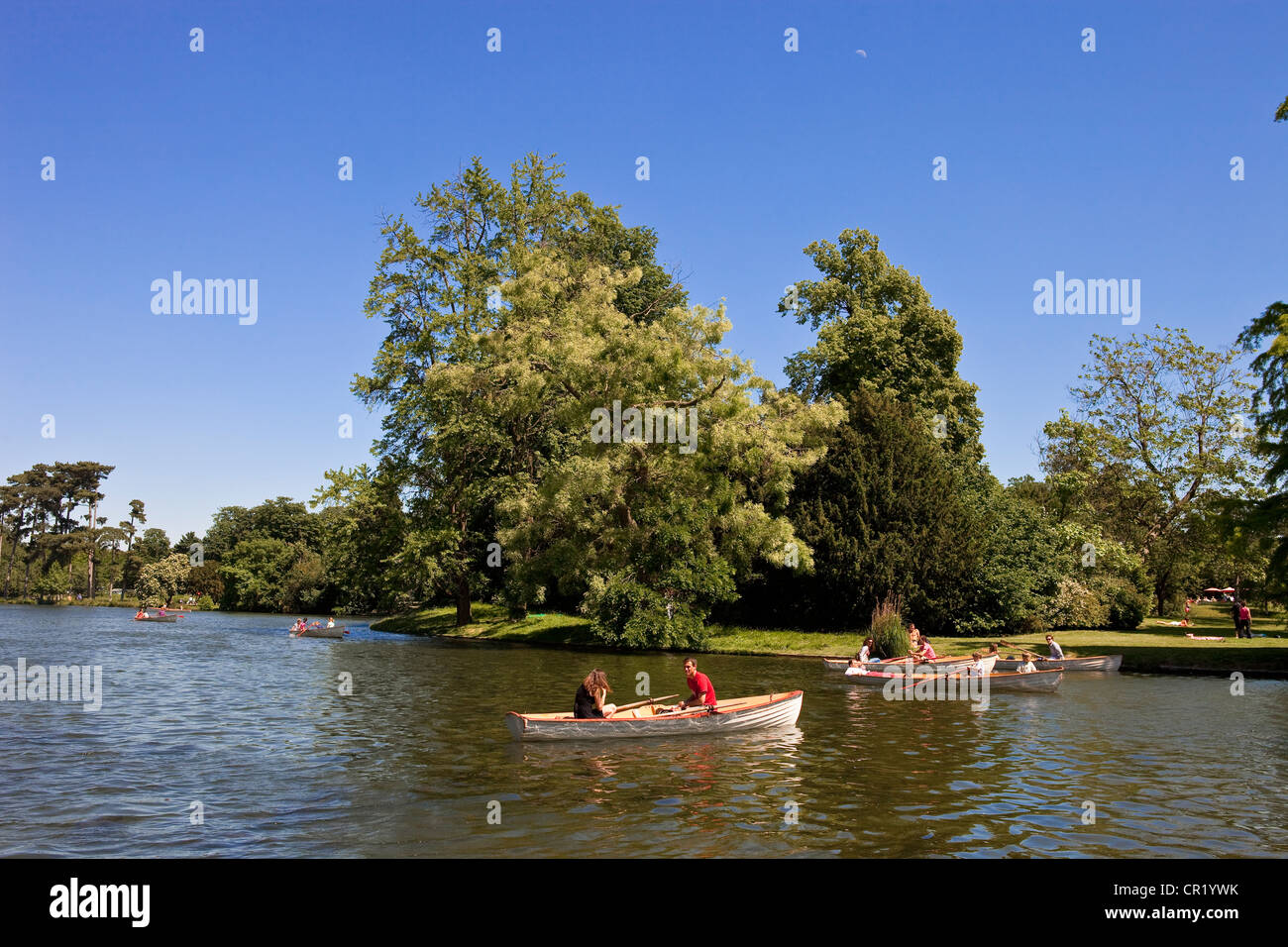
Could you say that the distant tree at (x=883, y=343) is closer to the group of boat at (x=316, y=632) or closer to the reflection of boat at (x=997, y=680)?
the reflection of boat at (x=997, y=680)

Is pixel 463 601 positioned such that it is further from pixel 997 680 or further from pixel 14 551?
pixel 14 551

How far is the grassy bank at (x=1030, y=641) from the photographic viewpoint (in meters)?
33.8

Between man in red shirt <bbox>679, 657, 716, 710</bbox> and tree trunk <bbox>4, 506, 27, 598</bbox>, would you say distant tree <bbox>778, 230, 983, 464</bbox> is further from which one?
tree trunk <bbox>4, 506, 27, 598</bbox>

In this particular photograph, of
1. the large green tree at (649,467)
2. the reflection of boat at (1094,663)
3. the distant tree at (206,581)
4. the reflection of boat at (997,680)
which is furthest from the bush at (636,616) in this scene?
the distant tree at (206,581)

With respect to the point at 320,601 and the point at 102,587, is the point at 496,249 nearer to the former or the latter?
the point at 320,601

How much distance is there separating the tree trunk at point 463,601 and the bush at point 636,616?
573 inches

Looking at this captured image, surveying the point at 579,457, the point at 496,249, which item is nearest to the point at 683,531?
the point at 579,457

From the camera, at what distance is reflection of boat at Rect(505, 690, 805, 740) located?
62.4ft

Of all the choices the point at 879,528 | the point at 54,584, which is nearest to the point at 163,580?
the point at 54,584

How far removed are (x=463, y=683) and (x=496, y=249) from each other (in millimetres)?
34060

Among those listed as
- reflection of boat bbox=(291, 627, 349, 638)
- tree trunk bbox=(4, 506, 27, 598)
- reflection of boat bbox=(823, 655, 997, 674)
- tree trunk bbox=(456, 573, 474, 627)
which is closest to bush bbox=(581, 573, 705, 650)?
reflection of boat bbox=(823, 655, 997, 674)

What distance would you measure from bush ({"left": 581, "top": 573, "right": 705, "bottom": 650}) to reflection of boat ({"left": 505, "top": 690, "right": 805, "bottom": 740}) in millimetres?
19722
